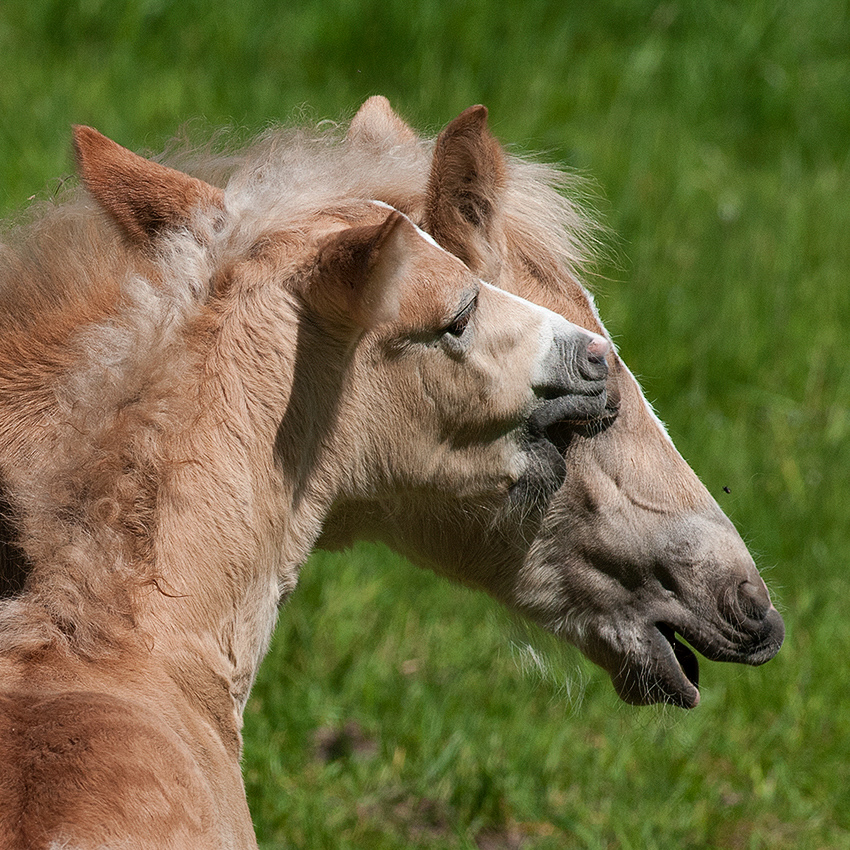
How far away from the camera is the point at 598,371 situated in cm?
241

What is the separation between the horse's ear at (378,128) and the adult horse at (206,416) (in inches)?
14.0

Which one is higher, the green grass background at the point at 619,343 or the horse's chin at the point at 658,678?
the horse's chin at the point at 658,678

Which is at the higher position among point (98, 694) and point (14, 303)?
point (14, 303)

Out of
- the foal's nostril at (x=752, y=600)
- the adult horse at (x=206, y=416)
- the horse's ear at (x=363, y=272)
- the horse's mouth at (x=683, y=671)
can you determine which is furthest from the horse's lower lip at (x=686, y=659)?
the horse's ear at (x=363, y=272)

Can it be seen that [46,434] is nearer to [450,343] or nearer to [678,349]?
[450,343]

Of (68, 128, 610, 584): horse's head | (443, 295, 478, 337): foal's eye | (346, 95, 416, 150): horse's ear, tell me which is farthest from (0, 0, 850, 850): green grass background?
(443, 295, 478, 337): foal's eye

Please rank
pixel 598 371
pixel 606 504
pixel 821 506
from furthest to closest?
pixel 821 506 < pixel 606 504 < pixel 598 371

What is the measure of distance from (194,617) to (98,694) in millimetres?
263

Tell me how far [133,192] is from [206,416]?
515mm

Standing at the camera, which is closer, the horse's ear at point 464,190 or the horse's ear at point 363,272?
the horse's ear at point 363,272

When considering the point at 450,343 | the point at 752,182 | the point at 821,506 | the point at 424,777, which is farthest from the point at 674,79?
the point at 450,343


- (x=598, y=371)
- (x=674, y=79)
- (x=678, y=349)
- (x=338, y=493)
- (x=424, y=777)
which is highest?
(x=598, y=371)

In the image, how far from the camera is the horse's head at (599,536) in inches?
100

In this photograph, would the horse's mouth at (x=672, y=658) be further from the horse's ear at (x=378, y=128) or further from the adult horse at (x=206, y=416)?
the horse's ear at (x=378, y=128)
